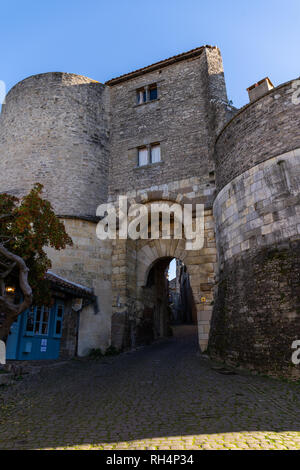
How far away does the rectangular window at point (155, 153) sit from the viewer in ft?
42.1

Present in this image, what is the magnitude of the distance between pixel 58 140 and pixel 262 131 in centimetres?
887

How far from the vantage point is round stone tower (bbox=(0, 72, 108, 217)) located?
1277 cm

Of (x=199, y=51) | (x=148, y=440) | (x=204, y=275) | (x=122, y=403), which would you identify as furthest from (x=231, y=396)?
(x=199, y=51)

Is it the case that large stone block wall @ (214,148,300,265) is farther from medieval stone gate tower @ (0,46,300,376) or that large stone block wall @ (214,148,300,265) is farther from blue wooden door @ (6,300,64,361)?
blue wooden door @ (6,300,64,361)

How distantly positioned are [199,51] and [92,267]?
10.6m

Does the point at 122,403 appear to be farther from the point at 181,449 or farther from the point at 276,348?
the point at 276,348

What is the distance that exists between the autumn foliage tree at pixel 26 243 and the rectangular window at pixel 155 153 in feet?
22.2

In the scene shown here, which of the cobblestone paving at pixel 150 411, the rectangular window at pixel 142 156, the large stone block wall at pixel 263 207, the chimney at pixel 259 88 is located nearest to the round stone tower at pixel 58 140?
the rectangular window at pixel 142 156

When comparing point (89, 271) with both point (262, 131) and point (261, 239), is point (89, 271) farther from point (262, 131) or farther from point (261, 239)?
point (262, 131)

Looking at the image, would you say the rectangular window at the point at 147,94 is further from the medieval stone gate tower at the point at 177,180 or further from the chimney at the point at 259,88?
the chimney at the point at 259,88

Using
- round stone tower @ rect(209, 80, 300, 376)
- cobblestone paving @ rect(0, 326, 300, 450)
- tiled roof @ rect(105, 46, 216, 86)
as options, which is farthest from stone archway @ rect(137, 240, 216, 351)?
tiled roof @ rect(105, 46, 216, 86)

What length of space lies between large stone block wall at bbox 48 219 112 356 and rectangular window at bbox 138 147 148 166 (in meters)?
3.47

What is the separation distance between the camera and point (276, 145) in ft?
25.9

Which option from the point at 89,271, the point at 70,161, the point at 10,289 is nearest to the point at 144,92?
the point at 70,161
